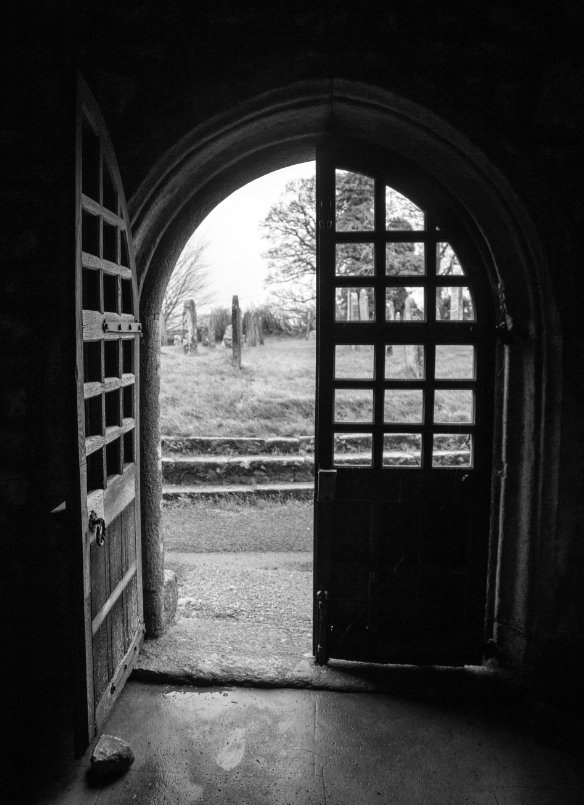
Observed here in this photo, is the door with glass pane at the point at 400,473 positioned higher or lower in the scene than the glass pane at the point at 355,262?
lower

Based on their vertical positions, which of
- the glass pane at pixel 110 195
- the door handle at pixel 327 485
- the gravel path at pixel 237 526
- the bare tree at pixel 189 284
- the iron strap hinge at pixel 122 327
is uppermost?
the bare tree at pixel 189 284

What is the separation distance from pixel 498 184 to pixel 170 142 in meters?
1.59

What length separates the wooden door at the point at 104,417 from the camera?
2.09 meters

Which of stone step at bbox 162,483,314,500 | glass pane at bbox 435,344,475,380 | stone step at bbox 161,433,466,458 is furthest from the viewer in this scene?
glass pane at bbox 435,344,475,380

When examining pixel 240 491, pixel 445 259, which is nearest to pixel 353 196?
pixel 445 259

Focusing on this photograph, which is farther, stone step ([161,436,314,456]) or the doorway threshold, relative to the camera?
stone step ([161,436,314,456])

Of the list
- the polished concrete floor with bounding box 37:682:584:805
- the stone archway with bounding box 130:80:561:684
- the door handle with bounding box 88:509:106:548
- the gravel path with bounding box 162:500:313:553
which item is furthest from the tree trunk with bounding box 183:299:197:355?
the door handle with bounding box 88:509:106:548

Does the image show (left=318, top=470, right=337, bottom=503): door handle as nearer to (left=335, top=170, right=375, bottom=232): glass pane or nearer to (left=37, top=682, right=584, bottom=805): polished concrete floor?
(left=37, top=682, right=584, bottom=805): polished concrete floor

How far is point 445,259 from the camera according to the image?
3166 mm

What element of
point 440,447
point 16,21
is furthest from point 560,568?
point 440,447

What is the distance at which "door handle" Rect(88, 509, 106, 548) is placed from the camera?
2.17 m

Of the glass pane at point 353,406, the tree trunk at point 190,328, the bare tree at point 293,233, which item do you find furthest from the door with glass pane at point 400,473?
the tree trunk at point 190,328

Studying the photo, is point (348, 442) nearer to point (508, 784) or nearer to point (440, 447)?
point (440, 447)

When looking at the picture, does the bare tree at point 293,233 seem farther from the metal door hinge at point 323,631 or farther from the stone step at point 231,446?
the metal door hinge at point 323,631
